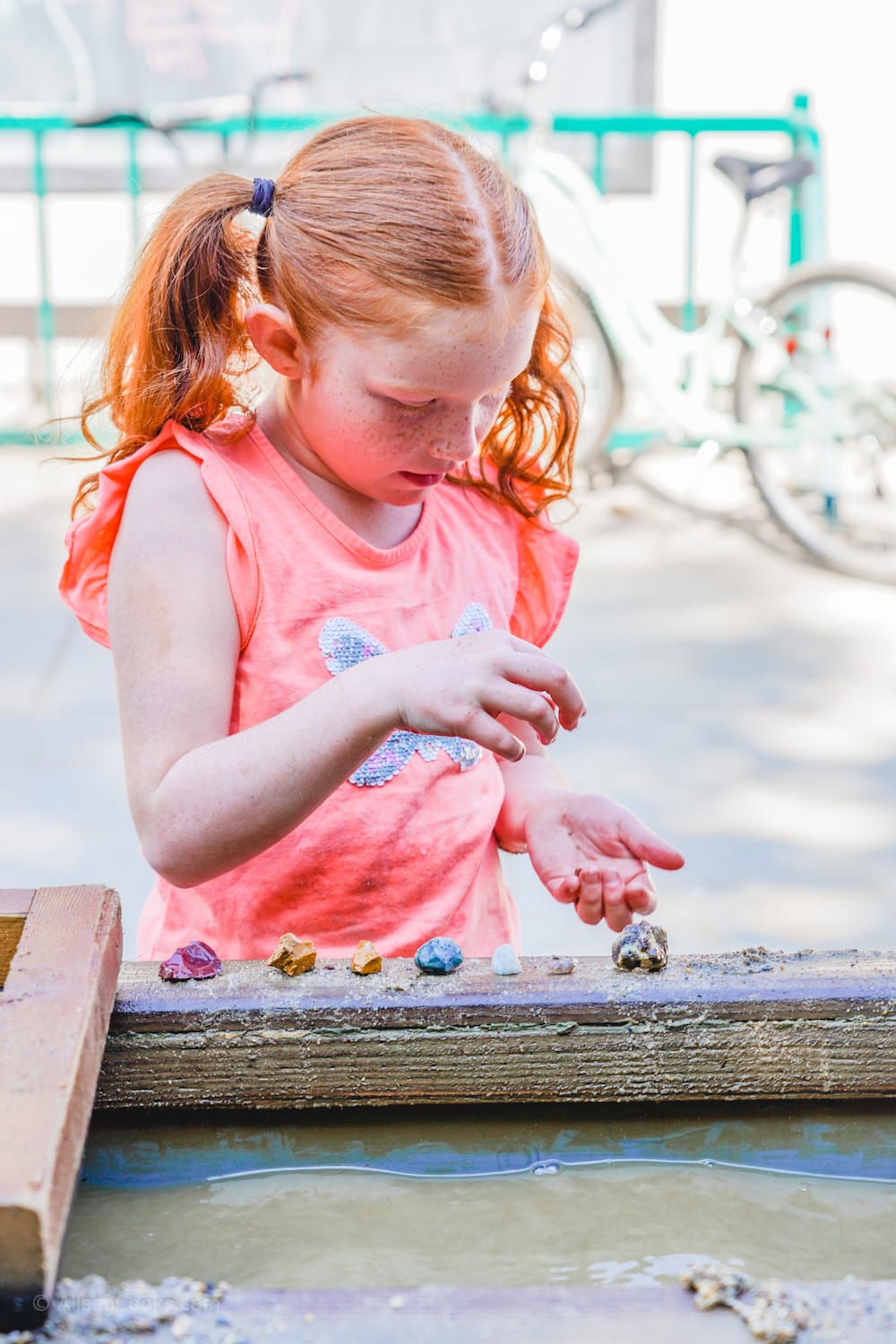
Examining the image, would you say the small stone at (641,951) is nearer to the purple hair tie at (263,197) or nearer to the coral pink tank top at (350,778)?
the coral pink tank top at (350,778)

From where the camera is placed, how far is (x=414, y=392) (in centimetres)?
103

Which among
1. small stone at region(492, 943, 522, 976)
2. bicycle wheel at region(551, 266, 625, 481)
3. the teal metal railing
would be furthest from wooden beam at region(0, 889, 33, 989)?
the teal metal railing

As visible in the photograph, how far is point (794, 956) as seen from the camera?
0.91 m

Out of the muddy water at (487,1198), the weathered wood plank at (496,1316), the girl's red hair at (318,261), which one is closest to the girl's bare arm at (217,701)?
the girl's red hair at (318,261)

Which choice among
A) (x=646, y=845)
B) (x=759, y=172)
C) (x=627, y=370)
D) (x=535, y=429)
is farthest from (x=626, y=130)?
(x=646, y=845)

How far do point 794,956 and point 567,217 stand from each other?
13.0ft

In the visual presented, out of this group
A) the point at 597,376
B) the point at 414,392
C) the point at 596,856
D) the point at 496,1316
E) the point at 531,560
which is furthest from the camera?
the point at 597,376

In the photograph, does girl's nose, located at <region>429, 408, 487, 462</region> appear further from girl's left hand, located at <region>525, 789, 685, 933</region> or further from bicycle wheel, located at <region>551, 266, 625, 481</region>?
bicycle wheel, located at <region>551, 266, 625, 481</region>

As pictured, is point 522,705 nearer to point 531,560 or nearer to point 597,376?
point 531,560

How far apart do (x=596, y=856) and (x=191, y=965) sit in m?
0.37

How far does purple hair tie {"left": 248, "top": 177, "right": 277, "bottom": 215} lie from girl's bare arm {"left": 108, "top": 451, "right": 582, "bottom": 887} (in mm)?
202

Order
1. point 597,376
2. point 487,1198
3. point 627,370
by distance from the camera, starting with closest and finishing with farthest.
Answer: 1. point 487,1198
2. point 597,376
3. point 627,370

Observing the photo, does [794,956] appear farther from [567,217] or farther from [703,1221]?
[567,217]

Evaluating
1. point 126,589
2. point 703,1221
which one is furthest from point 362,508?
point 703,1221
